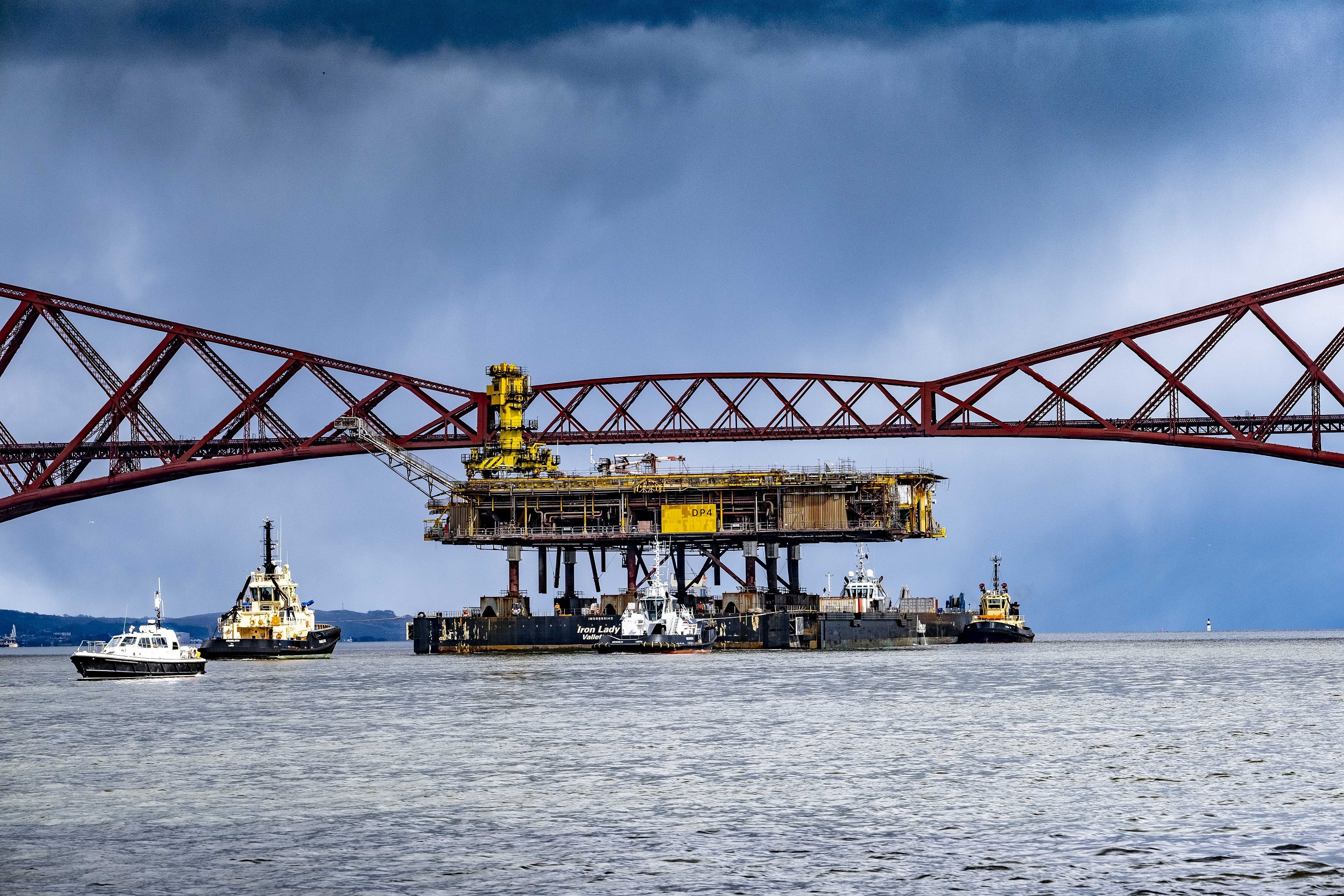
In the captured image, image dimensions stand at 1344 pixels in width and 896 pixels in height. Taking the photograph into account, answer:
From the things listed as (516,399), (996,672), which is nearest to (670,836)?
(996,672)

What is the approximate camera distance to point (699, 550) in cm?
12812

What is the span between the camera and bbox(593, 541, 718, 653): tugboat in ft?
371

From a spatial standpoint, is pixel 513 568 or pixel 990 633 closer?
pixel 513 568

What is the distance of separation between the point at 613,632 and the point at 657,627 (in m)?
7.21

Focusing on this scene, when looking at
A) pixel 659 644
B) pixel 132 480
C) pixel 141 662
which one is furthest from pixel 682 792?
pixel 132 480

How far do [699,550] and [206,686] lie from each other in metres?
56.8

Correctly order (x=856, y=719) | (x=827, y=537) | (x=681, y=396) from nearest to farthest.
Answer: (x=856, y=719) < (x=827, y=537) < (x=681, y=396)

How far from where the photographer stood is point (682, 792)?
34750 mm

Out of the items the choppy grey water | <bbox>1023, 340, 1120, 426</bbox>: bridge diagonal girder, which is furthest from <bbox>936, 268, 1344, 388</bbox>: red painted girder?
the choppy grey water

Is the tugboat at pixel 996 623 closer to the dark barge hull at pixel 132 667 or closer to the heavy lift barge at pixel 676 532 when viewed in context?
the heavy lift barge at pixel 676 532

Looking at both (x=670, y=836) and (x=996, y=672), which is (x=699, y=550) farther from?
(x=670, y=836)

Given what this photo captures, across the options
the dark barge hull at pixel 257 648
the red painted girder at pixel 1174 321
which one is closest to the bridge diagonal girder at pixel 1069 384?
the red painted girder at pixel 1174 321

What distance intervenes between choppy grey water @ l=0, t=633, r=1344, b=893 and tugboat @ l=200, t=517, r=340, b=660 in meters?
43.2

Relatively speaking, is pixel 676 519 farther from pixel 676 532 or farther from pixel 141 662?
pixel 141 662
